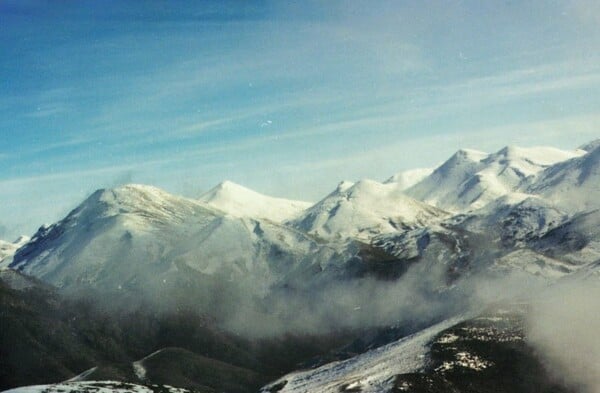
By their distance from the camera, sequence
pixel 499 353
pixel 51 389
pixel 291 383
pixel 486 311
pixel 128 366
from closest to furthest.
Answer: pixel 51 389 → pixel 499 353 → pixel 486 311 → pixel 291 383 → pixel 128 366

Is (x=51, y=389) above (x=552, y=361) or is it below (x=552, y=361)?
above

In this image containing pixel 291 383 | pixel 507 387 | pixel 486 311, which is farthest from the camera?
pixel 291 383

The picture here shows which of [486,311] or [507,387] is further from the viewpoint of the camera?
[486,311]

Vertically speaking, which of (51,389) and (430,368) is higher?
(51,389)

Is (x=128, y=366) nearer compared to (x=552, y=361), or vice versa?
(x=552, y=361)

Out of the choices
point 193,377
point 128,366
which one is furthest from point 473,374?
point 128,366

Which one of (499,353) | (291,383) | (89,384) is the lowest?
(291,383)

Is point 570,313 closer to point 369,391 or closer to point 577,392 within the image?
point 577,392

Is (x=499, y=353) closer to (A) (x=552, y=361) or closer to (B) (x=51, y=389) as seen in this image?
(A) (x=552, y=361)

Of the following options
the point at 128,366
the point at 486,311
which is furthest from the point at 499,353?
the point at 128,366
